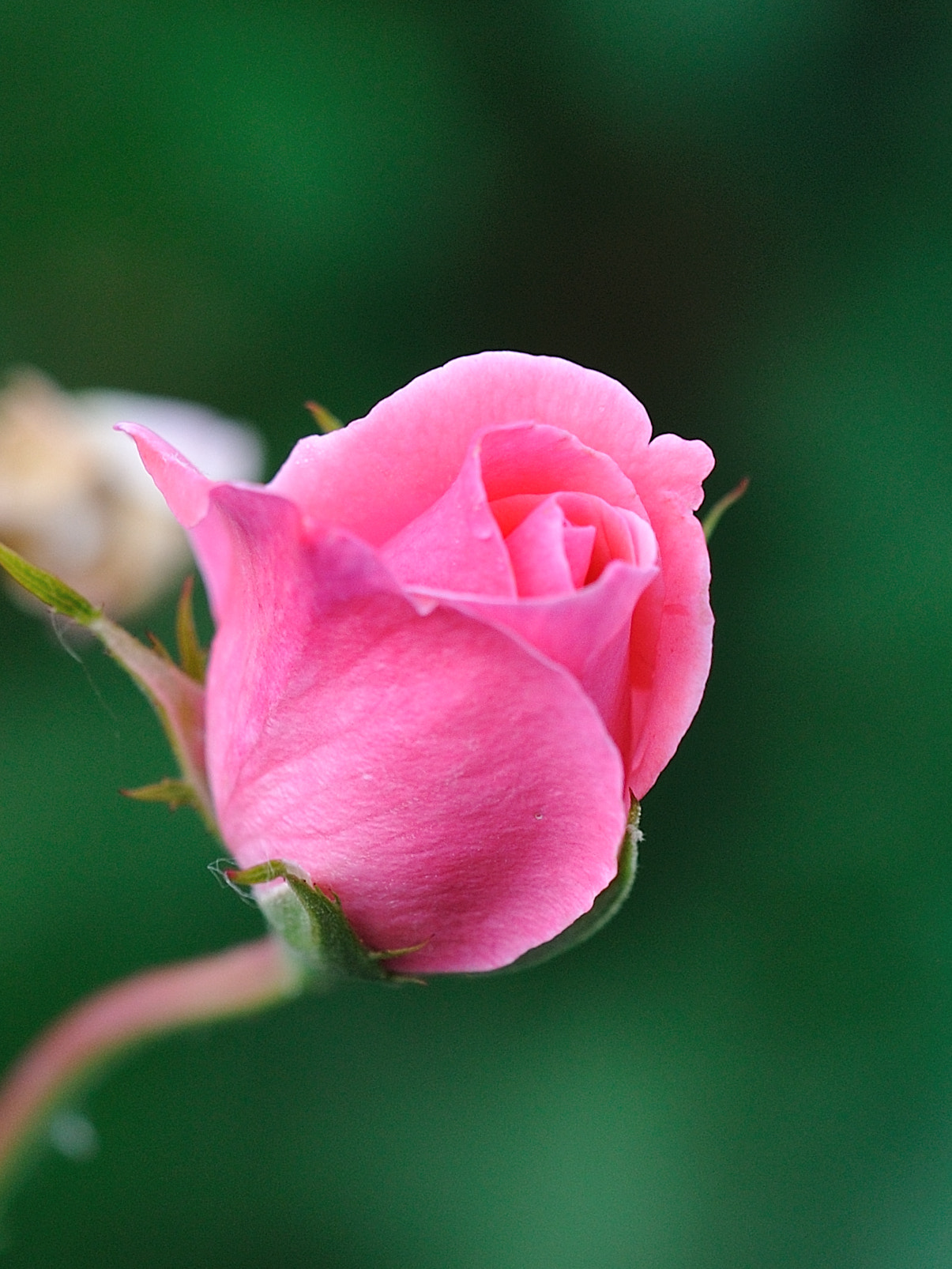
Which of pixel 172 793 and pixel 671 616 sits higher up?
pixel 671 616

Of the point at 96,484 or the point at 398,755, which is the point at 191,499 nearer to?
the point at 398,755

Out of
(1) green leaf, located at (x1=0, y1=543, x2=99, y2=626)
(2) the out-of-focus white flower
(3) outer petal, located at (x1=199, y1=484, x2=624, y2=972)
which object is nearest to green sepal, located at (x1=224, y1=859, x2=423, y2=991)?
(3) outer petal, located at (x1=199, y1=484, x2=624, y2=972)

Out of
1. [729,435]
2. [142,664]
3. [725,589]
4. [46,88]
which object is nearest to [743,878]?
[725,589]

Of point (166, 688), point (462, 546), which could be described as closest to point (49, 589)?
point (166, 688)

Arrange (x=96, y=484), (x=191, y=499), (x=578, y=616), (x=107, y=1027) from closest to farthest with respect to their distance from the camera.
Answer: (x=578, y=616), (x=191, y=499), (x=107, y=1027), (x=96, y=484)

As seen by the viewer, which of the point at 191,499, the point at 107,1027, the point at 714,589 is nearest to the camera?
the point at 191,499

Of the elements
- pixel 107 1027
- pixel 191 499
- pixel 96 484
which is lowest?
pixel 107 1027

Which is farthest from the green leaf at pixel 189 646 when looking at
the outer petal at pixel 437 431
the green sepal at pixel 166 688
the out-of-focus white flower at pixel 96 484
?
the out-of-focus white flower at pixel 96 484
